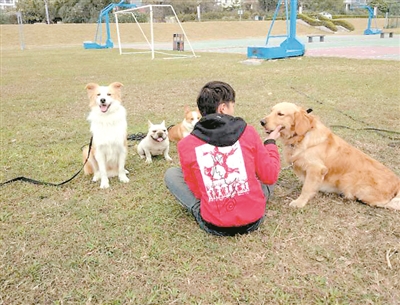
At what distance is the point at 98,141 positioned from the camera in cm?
418

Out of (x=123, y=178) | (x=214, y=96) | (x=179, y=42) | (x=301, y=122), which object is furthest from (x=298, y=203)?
(x=179, y=42)

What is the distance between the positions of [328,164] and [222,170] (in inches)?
52.6

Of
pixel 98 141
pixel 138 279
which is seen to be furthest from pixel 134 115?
pixel 138 279

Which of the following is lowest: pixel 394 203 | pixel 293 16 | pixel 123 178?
pixel 123 178

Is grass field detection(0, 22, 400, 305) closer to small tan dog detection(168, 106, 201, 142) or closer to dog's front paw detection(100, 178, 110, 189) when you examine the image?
dog's front paw detection(100, 178, 110, 189)

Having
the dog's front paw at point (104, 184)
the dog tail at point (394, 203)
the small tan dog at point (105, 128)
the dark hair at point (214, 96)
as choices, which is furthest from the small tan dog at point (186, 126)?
the dog tail at point (394, 203)

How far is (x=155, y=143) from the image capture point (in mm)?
4898

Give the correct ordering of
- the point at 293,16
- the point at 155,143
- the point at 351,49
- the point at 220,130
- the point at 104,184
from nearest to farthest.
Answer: the point at 220,130
the point at 104,184
the point at 155,143
the point at 293,16
the point at 351,49

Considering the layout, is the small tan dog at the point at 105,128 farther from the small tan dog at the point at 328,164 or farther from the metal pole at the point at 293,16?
the metal pole at the point at 293,16

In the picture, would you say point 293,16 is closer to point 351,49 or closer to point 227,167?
point 351,49

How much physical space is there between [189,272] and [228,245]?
1.44 feet

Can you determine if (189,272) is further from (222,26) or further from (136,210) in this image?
(222,26)

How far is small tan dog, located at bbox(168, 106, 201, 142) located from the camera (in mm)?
5309

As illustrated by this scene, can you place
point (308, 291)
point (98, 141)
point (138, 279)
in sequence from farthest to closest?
point (98, 141), point (138, 279), point (308, 291)
